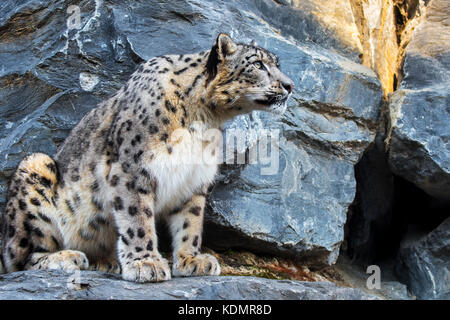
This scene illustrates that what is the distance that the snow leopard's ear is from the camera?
5637 mm

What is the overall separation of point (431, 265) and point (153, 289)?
3549mm

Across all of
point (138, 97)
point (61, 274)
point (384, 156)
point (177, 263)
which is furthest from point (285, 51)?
point (61, 274)

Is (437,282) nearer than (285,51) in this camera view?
Yes

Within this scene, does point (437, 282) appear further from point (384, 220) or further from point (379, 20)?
point (379, 20)

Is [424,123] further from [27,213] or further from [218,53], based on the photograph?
[27,213]

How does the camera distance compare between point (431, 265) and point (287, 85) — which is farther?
point (431, 265)

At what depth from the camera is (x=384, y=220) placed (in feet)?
26.1

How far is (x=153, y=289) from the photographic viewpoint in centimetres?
479

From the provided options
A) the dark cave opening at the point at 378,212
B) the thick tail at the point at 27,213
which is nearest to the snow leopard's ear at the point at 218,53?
the thick tail at the point at 27,213

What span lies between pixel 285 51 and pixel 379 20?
1.84 meters

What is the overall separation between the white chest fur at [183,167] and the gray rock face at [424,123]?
2.25 metres

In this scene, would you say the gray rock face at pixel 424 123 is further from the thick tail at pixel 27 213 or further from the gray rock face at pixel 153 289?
the thick tail at pixel 27 213

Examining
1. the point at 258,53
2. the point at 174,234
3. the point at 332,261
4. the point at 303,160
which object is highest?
the point at 258,53

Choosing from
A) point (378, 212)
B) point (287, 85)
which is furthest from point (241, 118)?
point (378, 212)
